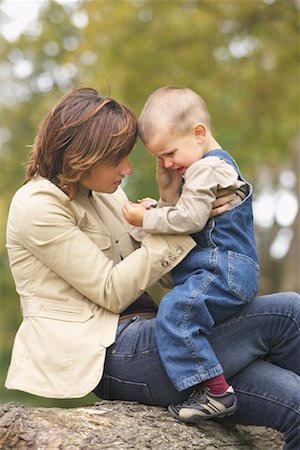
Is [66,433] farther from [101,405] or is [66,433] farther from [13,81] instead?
[13,81]

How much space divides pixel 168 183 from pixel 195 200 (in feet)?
1.44

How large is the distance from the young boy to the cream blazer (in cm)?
9

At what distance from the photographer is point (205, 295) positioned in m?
3.58

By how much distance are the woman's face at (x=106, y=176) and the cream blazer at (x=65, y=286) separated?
0.13m

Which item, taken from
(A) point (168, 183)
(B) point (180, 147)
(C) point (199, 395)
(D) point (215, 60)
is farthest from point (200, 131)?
(D) point (215, 60)

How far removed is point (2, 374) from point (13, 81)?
7.32 meters

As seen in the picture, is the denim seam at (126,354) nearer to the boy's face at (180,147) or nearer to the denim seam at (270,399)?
the denim seam at (270,399)

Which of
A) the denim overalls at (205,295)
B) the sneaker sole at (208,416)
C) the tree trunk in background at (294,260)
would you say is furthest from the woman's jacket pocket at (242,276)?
the tree trunk in background at (294,260)

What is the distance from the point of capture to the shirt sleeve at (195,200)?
362cm

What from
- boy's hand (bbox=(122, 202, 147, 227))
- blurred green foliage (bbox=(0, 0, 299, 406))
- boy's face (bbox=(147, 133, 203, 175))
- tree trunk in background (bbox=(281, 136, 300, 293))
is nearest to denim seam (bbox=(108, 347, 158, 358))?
boy's hand (bbox=(122, 202, 147, 227))

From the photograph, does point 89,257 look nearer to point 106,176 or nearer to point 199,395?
point 106,176

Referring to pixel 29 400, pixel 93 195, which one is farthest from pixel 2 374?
pixel 93 195

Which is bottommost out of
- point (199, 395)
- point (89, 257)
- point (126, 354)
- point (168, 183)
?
point (199, 395)

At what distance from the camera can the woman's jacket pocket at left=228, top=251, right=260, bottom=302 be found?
3.63 m
